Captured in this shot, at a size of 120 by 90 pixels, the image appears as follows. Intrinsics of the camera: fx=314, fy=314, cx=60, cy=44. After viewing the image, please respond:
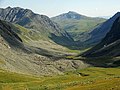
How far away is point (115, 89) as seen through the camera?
156 feet

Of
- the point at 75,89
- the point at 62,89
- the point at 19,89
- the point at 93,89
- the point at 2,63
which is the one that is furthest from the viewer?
the point at 2,63

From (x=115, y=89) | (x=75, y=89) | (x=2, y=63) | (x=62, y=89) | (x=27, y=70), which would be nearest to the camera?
(x=115, y=89)

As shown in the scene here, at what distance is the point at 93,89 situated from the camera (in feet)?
178

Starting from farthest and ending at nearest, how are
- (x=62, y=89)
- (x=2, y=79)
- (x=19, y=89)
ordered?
(x=2, y=79) < (x=19, y=89) < (x=62, y=89)

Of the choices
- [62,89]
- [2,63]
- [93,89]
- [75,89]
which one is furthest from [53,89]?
[2,63]

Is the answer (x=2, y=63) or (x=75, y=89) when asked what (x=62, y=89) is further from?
(x=2, y=63)

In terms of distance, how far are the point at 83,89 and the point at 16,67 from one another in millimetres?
141754

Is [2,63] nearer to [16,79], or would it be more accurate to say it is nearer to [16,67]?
[16,67]

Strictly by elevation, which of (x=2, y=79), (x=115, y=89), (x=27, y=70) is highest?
(x=27, y=70)

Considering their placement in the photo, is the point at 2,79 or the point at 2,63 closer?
the point at 2,79

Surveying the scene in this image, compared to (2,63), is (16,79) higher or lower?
lower

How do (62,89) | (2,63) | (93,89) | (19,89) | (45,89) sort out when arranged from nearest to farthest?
(93,89) → (62,89) → (45,89) → (19,89) → (2,63)

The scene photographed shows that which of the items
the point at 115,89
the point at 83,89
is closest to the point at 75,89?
the point at 83,89

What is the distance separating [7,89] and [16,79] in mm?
49675
